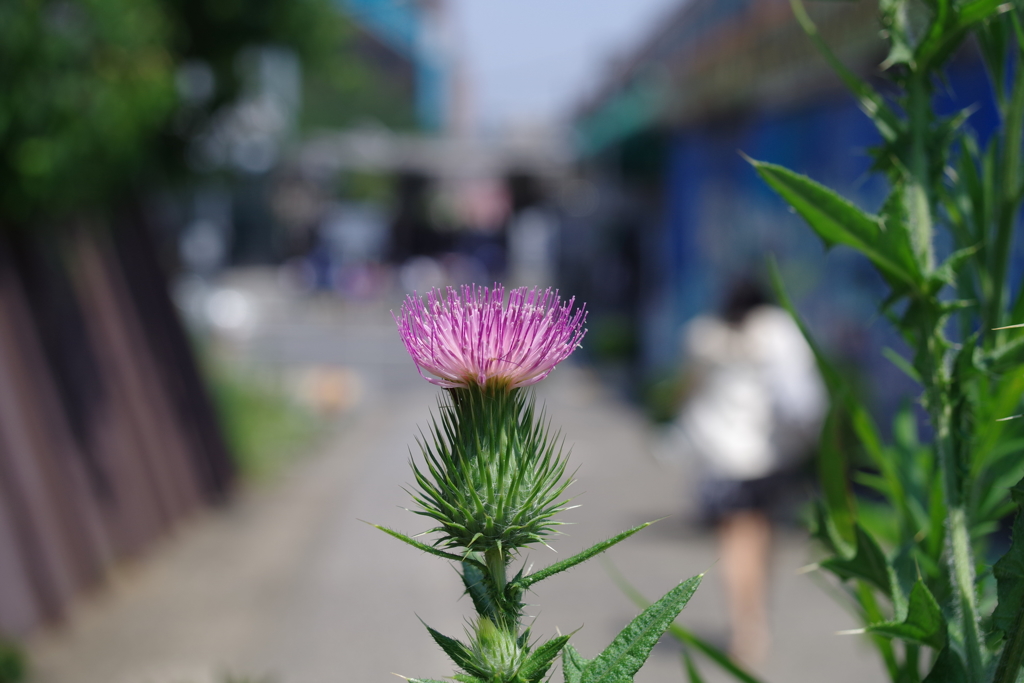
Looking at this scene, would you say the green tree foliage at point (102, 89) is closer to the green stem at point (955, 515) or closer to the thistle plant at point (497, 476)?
the thistle plant at point (497, 476)

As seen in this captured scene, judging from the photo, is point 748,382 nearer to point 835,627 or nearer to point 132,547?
point 835,627

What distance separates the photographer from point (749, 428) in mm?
5477

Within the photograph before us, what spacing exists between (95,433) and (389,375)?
9891 mm

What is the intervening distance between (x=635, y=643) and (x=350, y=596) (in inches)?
210

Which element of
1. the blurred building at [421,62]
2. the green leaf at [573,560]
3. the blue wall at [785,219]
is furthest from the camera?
the blurred building at [421,62]

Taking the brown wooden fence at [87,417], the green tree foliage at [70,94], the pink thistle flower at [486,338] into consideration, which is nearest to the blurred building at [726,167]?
the pink thistle flower at [486,338]

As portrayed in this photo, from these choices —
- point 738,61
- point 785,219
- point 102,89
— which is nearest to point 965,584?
point 102,89

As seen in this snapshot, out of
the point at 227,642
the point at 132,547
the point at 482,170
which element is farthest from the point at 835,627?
the point at 482,170

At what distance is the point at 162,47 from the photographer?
5578 mm

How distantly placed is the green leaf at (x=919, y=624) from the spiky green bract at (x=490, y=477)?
0.34 meters

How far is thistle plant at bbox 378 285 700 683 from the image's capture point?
850 millimetres

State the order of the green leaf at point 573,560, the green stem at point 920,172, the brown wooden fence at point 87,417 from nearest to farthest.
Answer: the green leaf at point 573,560 → the green stem at point 920,172 → the brown wooden fence at point 87,417

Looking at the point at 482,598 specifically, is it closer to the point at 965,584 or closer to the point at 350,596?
the point at 965,584

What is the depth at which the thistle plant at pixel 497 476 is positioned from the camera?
2.79 ft
